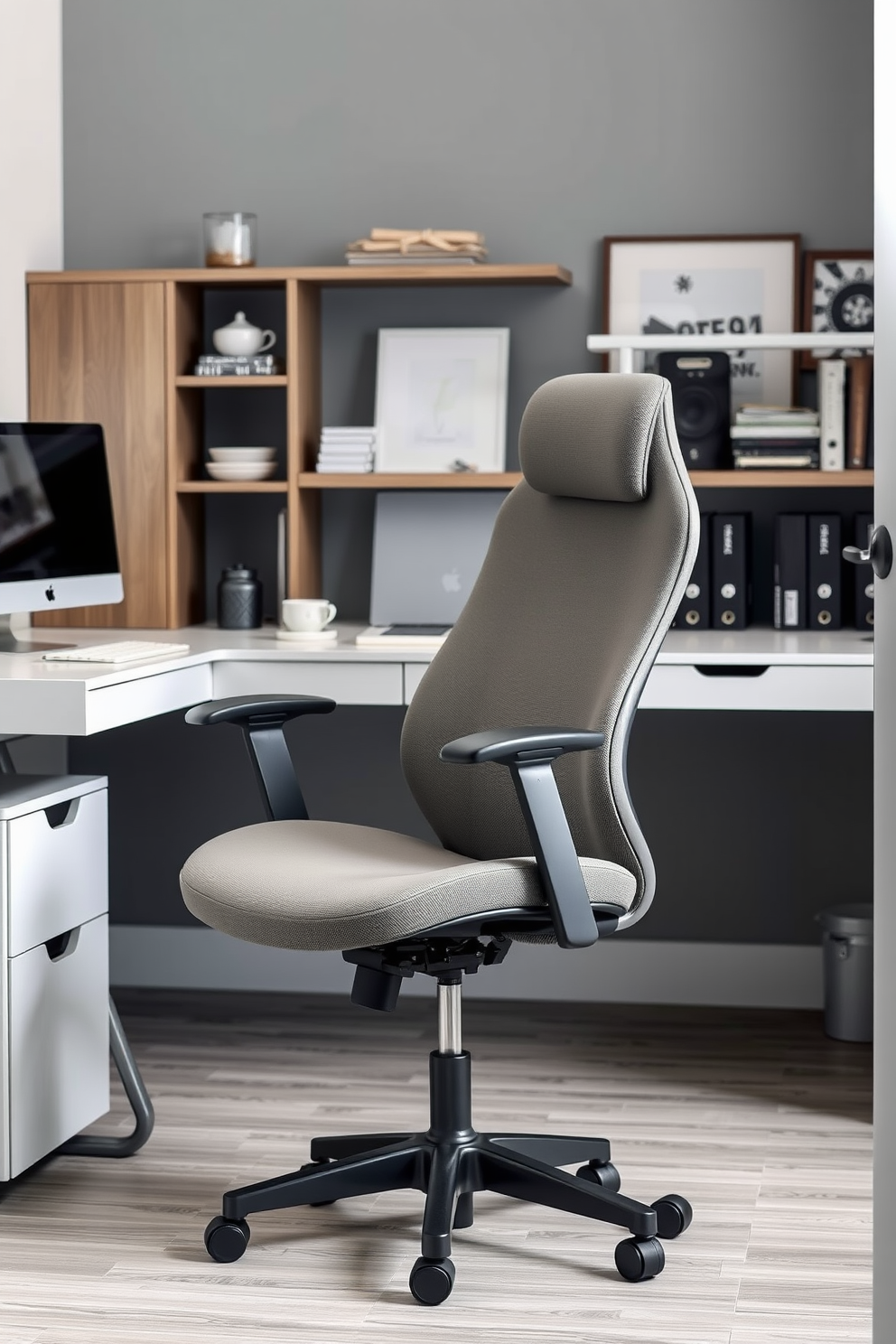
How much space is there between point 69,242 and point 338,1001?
185 cm

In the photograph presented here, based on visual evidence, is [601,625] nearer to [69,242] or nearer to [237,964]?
[237,964]

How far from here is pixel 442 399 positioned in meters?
3.58

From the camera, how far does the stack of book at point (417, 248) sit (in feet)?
11.1

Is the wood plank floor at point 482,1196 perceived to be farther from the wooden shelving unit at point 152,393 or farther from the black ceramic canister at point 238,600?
the wooden shelving unit at point 152,393

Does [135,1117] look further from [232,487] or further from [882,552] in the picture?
[882,552]

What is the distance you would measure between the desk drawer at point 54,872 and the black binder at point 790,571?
1472 mm

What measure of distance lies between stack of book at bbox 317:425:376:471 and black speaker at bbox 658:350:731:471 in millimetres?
653

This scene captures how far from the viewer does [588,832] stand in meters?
2.24

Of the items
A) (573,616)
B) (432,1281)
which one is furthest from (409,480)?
(432,1281)

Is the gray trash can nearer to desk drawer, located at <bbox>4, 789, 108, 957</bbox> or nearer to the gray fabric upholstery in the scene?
the gray fabric upholstery

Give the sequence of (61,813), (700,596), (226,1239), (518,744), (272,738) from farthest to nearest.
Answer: (700,596) < (61,813) < (272,738) < (226,1239) < (518,744)

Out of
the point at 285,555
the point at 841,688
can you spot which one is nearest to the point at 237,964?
the point at 285,555

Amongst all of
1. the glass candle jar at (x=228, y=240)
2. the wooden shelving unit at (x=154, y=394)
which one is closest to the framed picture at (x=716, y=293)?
the wooden shelving unit at (x=154, y=394)

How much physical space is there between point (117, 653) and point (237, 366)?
0.96m
